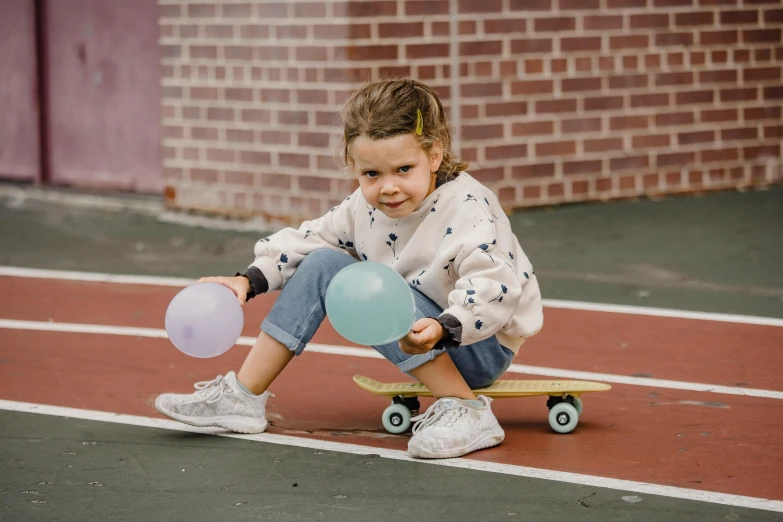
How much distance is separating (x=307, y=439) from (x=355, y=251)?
27.7 inches

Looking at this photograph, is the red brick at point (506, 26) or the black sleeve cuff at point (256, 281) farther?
the red brick at point (506, 26)

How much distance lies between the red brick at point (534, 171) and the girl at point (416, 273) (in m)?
4.74

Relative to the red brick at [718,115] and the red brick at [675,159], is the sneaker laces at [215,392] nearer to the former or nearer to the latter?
the red brick at [675,159]

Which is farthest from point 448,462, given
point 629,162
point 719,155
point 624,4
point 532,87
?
point 719,155

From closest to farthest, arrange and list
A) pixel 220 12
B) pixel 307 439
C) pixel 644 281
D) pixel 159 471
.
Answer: pixel 159 471 < pixel 307 439 < pixel 644 281 < pixel 220 12

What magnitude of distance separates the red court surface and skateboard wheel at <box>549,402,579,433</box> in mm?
33

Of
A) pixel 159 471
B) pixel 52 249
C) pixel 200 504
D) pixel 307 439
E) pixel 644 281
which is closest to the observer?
pixel 200 504

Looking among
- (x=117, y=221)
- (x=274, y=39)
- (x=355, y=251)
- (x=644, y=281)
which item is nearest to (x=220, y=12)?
(x=274, y=39)

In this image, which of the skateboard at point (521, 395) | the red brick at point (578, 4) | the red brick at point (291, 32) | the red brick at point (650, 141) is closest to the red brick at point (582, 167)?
the red brick at point (650, 141)

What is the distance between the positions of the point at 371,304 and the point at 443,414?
701 mm

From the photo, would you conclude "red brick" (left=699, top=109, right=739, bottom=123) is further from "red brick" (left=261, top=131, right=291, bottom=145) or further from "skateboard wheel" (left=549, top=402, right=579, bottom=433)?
"skateboard wheel" (left=549, top=402, right=579, bottom=433)

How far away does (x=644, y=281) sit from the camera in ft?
24.1

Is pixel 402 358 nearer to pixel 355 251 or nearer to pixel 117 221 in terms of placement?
pixel 355 251

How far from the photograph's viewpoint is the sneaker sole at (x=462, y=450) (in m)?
4.28
